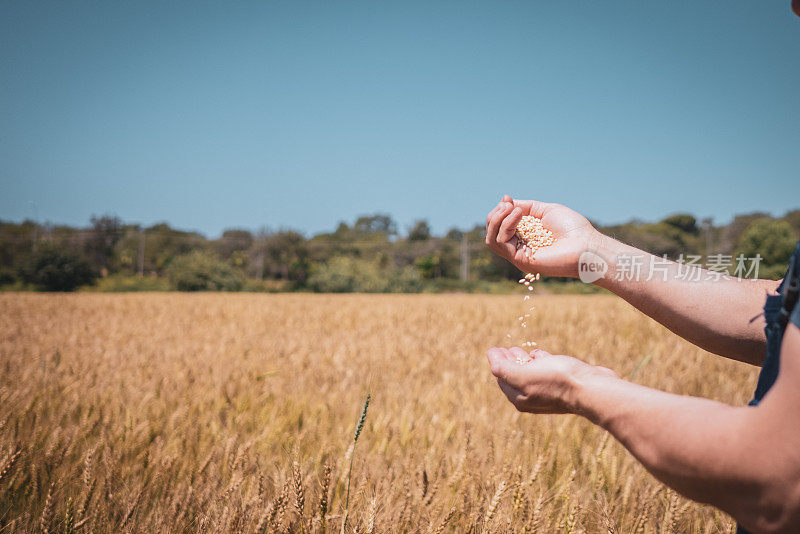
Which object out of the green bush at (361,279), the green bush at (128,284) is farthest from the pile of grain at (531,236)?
the green bush at (128,284)

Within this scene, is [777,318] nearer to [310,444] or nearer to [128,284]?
[310,444]

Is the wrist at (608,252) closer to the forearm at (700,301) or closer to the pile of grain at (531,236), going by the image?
the forearm at (700,301)

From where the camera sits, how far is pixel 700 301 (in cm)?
103

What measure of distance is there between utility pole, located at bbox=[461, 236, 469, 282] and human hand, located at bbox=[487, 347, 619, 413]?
120 ft

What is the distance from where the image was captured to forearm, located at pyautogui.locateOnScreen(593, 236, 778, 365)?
39.6 inches

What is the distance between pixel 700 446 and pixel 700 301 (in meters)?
0.58

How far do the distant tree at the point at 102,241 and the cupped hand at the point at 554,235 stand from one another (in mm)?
39618

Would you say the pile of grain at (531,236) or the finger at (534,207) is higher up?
the finger at (534,207)

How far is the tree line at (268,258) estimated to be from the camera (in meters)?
26.3

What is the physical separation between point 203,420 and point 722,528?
1.95 meters

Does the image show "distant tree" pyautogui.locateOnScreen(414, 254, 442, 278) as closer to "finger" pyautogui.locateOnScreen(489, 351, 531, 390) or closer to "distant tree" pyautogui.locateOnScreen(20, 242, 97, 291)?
"distant tree" pyautogui.locateOnScreen(20, 242, 97, 291)

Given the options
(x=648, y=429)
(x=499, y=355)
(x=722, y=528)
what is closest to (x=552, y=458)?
(x=722, y=528)

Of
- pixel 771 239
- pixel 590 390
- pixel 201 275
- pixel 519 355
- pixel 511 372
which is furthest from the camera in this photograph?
pixel 771 239

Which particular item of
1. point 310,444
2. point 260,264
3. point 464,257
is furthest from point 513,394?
point 260,264
